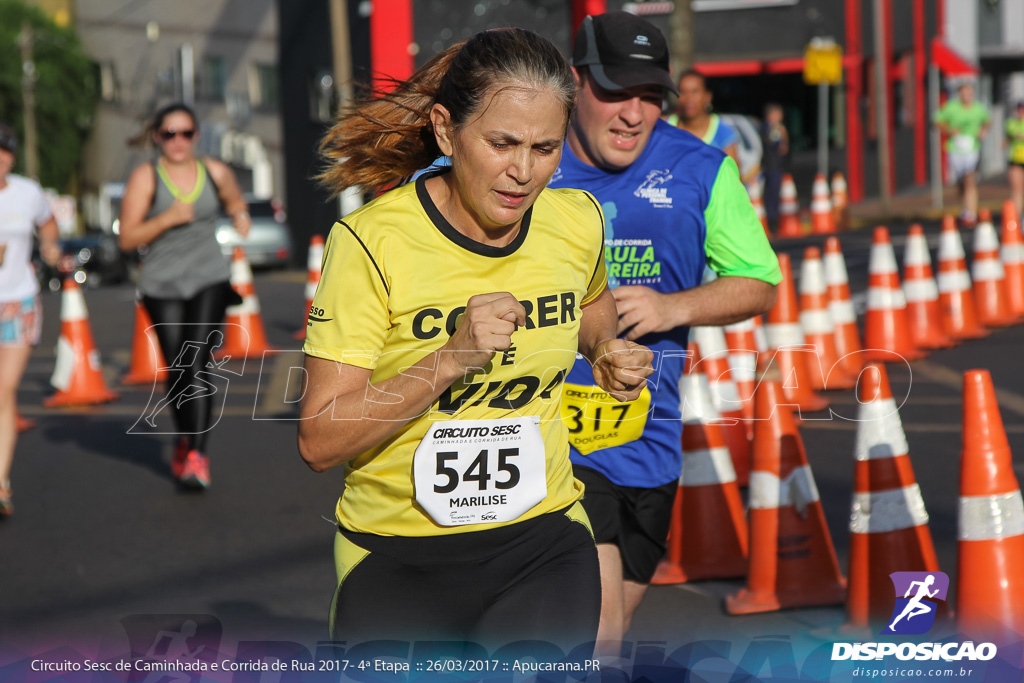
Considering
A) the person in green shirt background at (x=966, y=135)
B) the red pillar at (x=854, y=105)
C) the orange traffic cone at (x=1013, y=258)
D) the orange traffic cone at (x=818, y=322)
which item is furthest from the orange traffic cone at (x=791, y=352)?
the red pillar at (x=854, y=105)

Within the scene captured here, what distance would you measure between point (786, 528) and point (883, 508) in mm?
522

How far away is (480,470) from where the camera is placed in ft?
9.28

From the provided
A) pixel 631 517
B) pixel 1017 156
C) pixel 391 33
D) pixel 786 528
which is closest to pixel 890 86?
pixel 391 33

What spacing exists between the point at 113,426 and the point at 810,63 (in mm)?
18294

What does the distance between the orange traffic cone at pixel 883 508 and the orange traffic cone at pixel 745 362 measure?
1919 millimetres

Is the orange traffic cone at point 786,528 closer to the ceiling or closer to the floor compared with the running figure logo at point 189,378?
closer to the floor

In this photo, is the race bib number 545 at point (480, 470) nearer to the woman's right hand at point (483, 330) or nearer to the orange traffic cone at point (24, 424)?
the woman's right hand at point (483, 330)

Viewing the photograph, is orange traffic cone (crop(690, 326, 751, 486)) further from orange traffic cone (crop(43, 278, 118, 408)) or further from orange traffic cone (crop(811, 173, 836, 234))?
orange traffic cone (crop(811, 173, 836, 234))

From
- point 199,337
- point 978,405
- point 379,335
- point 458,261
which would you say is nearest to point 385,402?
point 379,335

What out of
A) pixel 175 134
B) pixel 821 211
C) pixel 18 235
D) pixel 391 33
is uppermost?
pixel 391 33

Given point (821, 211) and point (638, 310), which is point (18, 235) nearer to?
point (638, 310)

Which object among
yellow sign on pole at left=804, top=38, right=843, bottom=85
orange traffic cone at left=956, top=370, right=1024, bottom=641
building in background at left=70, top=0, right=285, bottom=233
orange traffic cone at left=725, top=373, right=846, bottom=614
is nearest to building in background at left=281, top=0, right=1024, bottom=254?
yellow sign on pole at left=804, top=38, right=843, bottom=85

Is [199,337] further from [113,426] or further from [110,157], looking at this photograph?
[110,157]

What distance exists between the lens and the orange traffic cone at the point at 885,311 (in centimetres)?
1002
